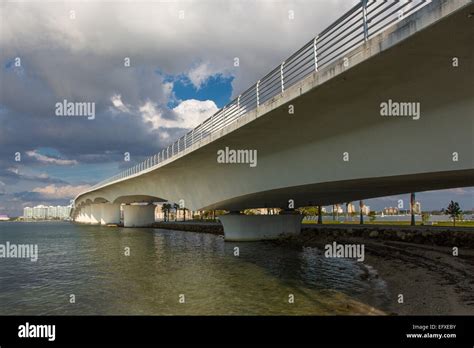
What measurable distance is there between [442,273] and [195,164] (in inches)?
674

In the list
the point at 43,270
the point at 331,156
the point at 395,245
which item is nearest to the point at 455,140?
the point at 331,156

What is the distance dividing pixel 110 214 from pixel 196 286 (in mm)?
89059

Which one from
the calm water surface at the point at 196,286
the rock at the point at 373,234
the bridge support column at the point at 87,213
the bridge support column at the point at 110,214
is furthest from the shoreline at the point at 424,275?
the bridge support column at the point at 87,213

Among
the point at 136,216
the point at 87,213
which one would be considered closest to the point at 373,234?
the point at 136,216

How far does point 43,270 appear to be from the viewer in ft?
72.1

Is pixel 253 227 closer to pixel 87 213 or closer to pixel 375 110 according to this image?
pixel 375 110

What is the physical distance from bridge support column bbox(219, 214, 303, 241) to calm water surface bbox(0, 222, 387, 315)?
842cm

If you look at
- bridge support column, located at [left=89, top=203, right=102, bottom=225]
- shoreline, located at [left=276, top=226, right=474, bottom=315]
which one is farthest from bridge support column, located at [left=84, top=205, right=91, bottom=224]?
shoreline, located at [left=276, top=226, right=474, bottom=315]

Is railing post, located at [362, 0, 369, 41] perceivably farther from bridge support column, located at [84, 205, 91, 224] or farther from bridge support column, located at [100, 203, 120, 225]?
bridge support column, located at [84, 205, 91, 224]

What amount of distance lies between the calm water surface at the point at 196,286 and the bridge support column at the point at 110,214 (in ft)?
245

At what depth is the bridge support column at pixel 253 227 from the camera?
33.6 m

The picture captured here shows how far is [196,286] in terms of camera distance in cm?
1559

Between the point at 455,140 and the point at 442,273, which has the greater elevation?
the point at 455,140
